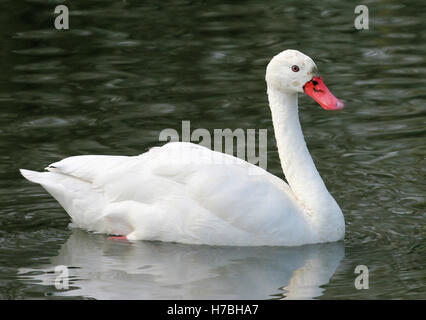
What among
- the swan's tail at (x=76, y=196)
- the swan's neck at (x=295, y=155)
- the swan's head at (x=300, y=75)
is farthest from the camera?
the swan's tail at (x=76, y=196)

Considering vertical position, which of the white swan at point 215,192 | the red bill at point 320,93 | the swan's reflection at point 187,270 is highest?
the red bill at point 320,93

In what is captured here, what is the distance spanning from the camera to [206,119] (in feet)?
42.5

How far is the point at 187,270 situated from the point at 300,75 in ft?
6.77

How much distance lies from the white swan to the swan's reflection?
0.15 meters

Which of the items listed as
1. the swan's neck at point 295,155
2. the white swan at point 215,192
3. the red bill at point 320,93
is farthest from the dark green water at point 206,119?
the red bill at point 320,93

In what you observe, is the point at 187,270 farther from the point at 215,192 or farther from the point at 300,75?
the point at 300,75

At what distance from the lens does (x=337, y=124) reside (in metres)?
12.8

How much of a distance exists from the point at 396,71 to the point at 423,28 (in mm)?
2187

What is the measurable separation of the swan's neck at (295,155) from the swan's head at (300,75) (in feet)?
0.59

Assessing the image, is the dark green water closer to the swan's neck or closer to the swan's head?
the swan's neck

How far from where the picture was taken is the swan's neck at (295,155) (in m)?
9.73

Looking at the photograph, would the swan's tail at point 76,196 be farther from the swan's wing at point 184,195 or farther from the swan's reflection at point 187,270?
the swan's reflection at point 187,270

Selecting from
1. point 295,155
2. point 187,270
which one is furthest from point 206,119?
point 187,270
